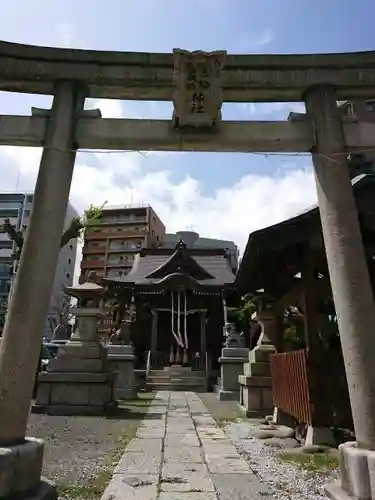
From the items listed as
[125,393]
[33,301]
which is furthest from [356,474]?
[125,393]

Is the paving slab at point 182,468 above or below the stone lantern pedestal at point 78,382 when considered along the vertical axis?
below

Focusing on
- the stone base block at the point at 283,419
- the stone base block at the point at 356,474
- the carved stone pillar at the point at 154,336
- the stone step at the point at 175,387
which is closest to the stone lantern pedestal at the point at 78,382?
the stone base block at the point at 283,419

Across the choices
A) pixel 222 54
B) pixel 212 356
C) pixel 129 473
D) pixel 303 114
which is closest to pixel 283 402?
pixel 129 473

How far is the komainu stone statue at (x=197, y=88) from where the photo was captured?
5.00 meters

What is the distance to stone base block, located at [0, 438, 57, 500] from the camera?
3.42 meters

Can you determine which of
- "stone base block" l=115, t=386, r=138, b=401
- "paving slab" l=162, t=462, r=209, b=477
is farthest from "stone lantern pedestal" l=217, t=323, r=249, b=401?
"paving slab" l=162, t=462, r=209, b=477

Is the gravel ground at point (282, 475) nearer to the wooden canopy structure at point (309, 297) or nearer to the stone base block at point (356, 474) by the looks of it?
the stone base block at point (356, 474)

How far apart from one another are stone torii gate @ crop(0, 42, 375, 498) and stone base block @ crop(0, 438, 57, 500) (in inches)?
29.1

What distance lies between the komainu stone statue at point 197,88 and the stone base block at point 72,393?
781 centimetres

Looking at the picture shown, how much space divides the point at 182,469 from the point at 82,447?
88.4 inches

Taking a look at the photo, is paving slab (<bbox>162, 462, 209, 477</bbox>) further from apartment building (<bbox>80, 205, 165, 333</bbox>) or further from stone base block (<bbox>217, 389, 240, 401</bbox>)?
apartment building (<bbox>80, 205, 165, 333</bbox>)

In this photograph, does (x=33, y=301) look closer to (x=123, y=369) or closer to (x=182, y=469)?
(x=182, y=469)

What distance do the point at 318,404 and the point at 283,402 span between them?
5.87ft

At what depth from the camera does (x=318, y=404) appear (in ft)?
21.3
